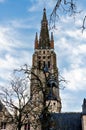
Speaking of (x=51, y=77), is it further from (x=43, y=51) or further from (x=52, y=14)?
(x=43, y=51)

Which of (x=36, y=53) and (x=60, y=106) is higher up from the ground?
(x=36, y=53)

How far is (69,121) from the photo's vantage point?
5259 centimetres

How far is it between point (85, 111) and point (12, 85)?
2110 centimetres

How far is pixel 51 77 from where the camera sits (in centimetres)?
2231

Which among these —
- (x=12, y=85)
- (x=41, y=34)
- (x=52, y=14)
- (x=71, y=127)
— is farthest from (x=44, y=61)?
(x=52, y=14)

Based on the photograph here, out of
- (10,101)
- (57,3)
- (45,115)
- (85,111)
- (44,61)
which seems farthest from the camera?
(44,61)

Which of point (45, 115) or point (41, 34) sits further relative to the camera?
point (41, 34)

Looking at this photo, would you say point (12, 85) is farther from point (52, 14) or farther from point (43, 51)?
point (43, 51)

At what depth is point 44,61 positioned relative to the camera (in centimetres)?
9681

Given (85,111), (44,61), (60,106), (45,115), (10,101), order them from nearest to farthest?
(45,115) → (10,101) → (85,111) → (60,106) → (44,61)

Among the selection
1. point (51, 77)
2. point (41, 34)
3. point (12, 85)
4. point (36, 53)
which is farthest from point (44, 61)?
point (51, 77)

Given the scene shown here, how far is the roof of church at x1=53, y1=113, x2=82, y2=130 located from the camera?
50844 millimetres

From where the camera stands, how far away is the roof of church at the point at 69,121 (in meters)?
50.8

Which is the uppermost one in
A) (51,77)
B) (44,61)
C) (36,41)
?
(36,41)
